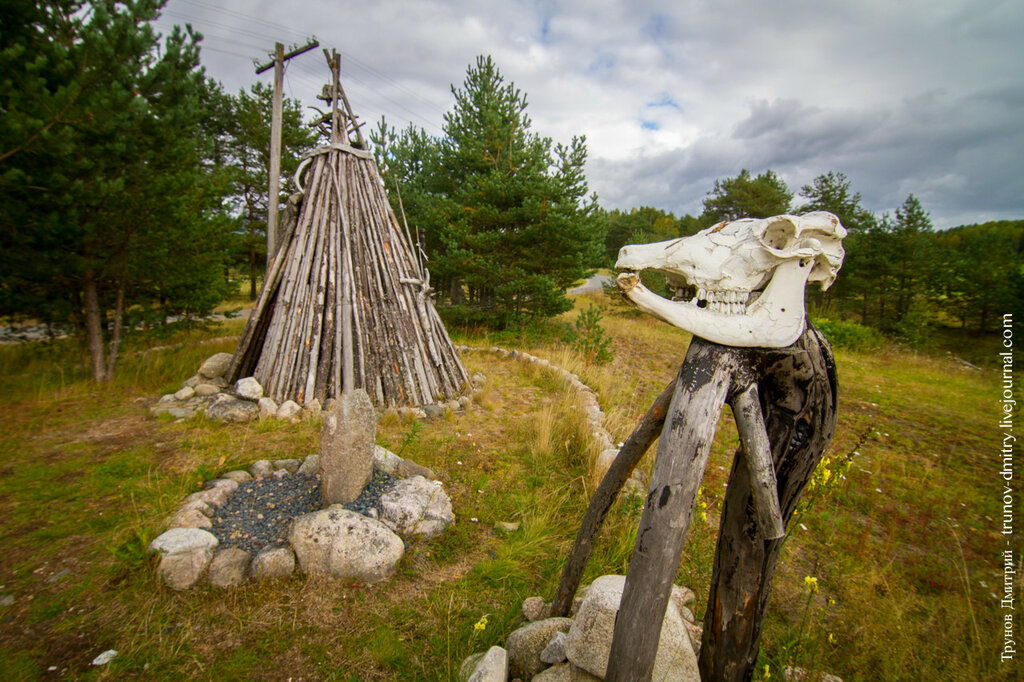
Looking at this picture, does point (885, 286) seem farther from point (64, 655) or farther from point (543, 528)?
point (64, 655)

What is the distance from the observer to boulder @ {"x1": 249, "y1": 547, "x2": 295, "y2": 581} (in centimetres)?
264

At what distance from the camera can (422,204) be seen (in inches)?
434

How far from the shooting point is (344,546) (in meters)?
2.73

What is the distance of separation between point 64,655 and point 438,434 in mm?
3077

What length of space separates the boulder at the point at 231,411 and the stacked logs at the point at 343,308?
1.03ft

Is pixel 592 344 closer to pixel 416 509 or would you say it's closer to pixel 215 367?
pixel 416 509

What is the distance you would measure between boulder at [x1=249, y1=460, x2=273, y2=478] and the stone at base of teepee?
841 millimetres

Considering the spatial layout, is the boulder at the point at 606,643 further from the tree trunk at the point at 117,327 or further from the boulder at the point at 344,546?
the tree trunk at the point at 117,327

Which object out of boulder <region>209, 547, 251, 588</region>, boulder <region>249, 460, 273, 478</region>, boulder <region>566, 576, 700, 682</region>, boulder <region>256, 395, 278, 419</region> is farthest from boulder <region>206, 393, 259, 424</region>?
boulder <region>566, 576, 700, 682</region>

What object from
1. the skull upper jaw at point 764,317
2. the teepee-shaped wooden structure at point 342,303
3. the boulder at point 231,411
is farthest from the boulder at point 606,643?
the boulder at point 231,411

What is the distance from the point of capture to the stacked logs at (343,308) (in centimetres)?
522

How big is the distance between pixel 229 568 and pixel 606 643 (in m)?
2.37

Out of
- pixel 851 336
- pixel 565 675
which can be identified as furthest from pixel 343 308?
pixel 851 336

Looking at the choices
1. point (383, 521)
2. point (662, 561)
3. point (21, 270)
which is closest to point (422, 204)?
point (21, 270)
